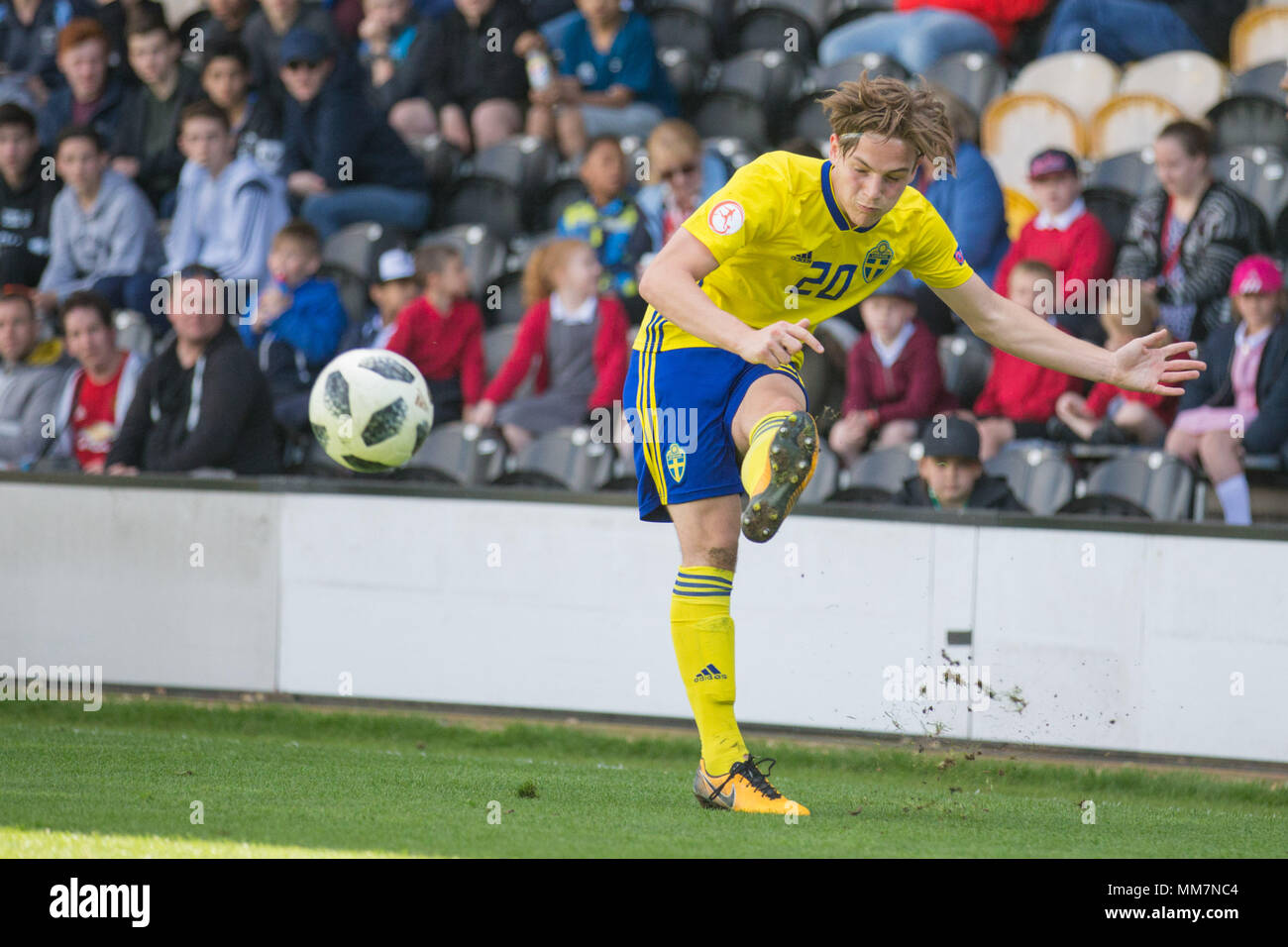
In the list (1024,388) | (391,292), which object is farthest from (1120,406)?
(391,292)

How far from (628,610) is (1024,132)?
15.8ft

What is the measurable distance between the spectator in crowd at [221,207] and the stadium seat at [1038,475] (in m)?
5.19

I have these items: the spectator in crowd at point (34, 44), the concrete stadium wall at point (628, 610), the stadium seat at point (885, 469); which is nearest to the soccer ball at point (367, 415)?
the concrete stadium wall at point (628, 610)

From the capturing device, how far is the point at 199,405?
9.02 m

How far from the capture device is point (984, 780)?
6.83m

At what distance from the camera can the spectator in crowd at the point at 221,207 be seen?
1068cm

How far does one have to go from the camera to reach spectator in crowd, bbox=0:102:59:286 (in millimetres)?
11555

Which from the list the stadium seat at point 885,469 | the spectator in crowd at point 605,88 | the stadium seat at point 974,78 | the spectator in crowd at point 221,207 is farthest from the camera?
the spectator in crowd at point 605,88

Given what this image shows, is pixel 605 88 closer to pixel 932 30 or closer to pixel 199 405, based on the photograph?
pixel 932 30

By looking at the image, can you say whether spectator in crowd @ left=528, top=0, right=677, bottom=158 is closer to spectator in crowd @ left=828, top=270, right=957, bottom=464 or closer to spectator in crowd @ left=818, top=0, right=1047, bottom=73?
spectator in crowd @ left=818, top=0, right=1047, bottom=73

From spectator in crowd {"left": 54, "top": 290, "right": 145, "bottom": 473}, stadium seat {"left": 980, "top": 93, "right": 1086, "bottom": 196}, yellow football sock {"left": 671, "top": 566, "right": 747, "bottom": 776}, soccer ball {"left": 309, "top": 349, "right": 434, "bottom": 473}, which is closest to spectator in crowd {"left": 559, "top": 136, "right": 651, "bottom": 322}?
stadium seat {"left": 980, "top": 93, "right": 1086, "bottom": 196}

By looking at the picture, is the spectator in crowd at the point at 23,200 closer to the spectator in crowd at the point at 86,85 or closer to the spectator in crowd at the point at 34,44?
the spectator in crowd at the point at 86,85

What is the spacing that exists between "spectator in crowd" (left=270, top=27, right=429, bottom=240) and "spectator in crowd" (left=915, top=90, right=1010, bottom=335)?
3807 millimetres

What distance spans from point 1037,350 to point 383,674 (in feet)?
13.8
